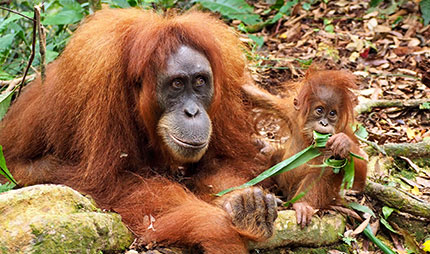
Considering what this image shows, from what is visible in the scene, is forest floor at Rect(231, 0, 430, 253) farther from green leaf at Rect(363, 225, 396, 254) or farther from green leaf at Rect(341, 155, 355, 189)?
green leaf at Rect(341, 155, 355, 189)

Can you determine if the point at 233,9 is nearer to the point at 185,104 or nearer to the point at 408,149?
the point at 408,149

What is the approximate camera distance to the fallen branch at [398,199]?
3.96m

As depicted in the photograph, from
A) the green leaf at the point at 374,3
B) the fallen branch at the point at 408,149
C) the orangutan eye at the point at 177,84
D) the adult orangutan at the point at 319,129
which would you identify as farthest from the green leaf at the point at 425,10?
the orangutan eye at the point at 177,84

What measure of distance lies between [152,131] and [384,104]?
9.14 feet

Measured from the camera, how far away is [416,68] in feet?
20.3

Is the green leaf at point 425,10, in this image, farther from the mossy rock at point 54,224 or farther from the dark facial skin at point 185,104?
the mossy rock at point 54,224

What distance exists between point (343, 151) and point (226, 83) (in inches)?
43.9

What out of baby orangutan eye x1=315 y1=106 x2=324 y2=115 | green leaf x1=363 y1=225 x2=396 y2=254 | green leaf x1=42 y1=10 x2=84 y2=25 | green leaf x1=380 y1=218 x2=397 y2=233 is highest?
green leaf x1=42 y1=10 x2=84 y2=25

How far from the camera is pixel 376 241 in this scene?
3.70 metres

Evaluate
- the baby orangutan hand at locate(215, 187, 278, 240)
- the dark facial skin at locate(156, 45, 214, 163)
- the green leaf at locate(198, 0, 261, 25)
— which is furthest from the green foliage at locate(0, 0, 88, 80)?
the baby orangutan hand at locate(215, 187, 278, 240)

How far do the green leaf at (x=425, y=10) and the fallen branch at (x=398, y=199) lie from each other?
11.9 feet

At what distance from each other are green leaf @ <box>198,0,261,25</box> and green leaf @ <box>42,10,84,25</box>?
73.9 inches

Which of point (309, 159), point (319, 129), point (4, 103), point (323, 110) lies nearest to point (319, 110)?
point (323, 110)

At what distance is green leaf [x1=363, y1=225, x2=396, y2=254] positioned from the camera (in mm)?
3631
